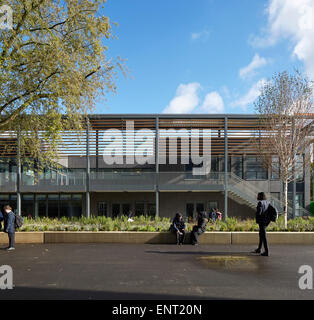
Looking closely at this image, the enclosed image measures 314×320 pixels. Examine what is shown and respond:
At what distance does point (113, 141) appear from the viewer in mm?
24062

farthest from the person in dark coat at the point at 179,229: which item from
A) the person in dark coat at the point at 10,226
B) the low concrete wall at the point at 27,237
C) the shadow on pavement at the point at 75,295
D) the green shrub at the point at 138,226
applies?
the shadow on pavement at the point at 75,295

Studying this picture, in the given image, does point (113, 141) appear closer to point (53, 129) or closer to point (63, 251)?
point (53, 129)

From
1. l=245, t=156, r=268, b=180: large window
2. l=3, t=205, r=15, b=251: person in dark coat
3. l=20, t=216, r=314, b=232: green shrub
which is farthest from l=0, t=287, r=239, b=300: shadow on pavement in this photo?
l=245, t=156, r=268, b=180: large window

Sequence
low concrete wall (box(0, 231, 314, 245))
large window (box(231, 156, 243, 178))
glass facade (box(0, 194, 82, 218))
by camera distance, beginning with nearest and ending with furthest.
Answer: low concrete wall (box(0, 231, 314, 245))
glass facade (box(0, 194, 82, 218))
large window (box(231, 156, 243, 178))

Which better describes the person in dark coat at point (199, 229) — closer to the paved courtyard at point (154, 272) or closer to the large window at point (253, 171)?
the paved courtyard at point (154, 272)

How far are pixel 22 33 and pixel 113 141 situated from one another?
48.5ft

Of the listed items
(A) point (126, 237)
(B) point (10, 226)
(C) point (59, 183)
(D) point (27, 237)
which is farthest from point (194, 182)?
(B) point (10, 226)

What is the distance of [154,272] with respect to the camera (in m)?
6.92

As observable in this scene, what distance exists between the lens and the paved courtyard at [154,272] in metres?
5.43

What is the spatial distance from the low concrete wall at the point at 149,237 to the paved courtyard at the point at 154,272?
0.68 m

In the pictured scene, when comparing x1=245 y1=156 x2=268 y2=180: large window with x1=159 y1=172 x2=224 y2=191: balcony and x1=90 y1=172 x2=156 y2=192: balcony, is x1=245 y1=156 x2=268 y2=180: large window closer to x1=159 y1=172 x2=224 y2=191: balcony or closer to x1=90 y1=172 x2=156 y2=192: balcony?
x1=159 y1=172 x2=224 y2=191: balcony

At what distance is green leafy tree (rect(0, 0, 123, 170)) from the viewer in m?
9.68

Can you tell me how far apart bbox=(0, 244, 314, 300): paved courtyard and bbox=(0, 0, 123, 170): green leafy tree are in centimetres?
458
